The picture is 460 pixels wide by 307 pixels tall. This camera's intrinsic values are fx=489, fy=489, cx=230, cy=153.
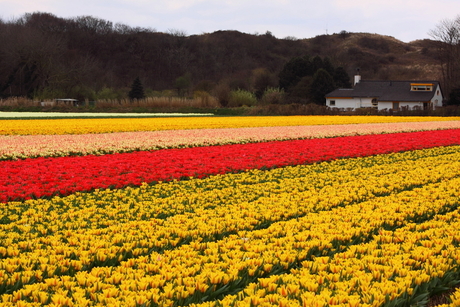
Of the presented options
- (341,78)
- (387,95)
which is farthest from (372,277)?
(341,78)

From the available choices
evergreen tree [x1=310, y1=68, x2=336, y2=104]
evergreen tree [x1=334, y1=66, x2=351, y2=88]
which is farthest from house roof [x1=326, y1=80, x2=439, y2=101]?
evergreen tree [x1=334, y1=66, x2=351, y2=88]

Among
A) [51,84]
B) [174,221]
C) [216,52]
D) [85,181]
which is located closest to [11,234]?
[174,221]

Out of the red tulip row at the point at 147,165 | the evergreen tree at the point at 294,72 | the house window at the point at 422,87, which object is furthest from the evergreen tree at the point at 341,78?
the red tulip row at the point at 147,165

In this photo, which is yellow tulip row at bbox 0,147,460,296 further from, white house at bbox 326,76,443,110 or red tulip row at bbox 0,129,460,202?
white house at bbox 326,76,443,110

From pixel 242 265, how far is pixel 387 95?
232 feet

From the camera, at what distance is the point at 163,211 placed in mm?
6938

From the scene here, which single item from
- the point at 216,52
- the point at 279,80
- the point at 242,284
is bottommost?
the point at 242,284

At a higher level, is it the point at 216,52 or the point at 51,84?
the point at 216,52

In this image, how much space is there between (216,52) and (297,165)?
365 ft

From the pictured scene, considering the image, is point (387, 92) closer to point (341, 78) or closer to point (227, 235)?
point (341, 78)

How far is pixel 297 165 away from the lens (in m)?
12.3

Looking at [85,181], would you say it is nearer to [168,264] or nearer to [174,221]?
[174,221]

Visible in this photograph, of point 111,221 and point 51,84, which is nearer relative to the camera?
point 111,221

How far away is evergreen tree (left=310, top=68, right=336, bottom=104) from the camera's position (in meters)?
72.5
